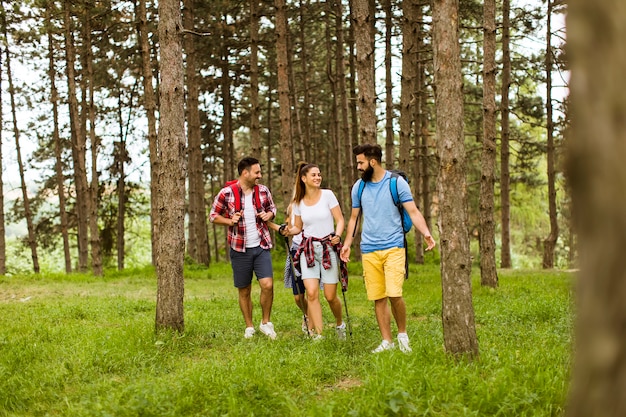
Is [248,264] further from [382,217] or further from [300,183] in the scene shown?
[382,217]

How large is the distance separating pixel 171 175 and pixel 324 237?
7.19ft

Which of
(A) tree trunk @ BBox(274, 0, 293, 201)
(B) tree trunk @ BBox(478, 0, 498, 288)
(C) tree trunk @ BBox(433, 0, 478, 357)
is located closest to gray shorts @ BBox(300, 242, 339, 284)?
(C) tree trunk @ BBox(433, 0, 478, 357)

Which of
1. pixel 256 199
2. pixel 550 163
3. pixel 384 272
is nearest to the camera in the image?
pixel 384 272

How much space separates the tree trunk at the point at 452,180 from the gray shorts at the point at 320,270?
234cm

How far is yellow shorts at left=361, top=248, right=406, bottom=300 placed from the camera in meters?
6.77

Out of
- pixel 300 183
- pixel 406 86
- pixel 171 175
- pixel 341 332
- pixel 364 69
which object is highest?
pixel 406 86

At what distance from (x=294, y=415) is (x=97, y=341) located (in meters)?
3.62

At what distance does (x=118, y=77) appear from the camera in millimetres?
23516

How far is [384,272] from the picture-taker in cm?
693

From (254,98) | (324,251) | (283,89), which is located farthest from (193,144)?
(324,251)

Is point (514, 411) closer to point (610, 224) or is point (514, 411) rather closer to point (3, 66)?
point (610, 224)

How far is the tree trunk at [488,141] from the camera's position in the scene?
12211 millimetres

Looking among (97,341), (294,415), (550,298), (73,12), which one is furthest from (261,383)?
(73,12)

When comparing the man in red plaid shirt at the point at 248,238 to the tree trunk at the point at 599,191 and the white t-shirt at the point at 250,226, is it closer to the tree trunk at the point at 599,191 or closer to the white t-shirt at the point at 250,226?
the white t-shirt at the point at 250,226
